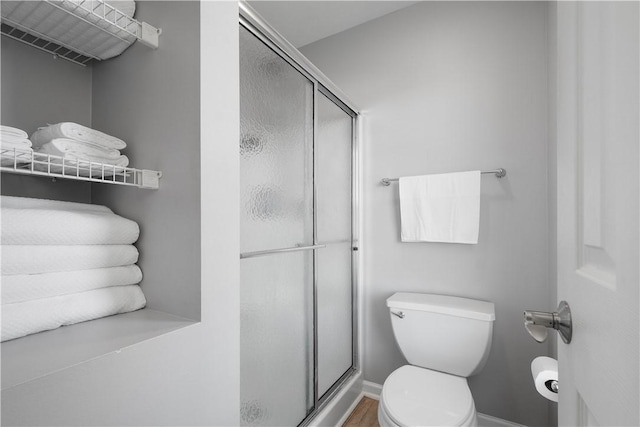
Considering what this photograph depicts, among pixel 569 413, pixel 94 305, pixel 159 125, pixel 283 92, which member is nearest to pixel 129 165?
pixel 159 125

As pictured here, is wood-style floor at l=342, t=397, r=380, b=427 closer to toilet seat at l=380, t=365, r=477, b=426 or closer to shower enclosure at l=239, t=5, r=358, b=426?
shower enclosure at l=239, t=5, r=358, b=426

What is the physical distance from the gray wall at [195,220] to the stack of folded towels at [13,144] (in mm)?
259

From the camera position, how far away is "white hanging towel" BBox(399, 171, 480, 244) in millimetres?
1601

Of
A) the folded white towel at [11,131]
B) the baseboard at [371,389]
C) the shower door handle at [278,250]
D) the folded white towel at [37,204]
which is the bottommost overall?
the baseboard at [371,389]

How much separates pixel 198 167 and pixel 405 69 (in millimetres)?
1573

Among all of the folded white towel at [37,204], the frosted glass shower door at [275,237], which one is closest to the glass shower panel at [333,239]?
the frosted glass shower door at [275,237]

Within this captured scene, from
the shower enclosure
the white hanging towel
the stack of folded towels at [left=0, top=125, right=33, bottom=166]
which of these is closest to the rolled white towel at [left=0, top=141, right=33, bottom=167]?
the stack of folded towels at [left=0, top=125, right=33, bottom=166]

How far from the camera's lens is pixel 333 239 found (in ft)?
5.74

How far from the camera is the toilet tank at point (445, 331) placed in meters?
1.44

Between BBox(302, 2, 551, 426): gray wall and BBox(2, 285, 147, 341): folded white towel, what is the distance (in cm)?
143

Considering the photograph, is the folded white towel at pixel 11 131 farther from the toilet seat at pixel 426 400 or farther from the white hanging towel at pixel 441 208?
the white hanging towel at pixel 441 208

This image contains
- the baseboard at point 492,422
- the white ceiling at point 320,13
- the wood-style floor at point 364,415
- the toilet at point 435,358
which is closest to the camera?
the toilet at point 435,358

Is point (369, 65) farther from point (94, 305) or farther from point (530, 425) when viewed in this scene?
point (530, 425)

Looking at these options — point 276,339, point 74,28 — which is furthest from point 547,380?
point 74,28
